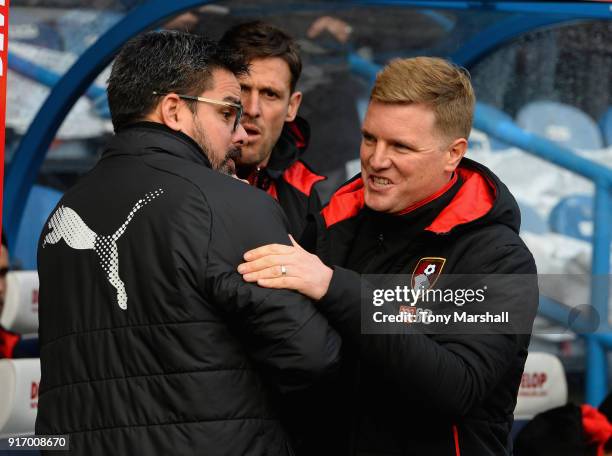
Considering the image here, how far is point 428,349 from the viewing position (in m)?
2.16

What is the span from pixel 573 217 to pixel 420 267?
365 cm

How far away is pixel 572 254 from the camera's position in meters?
5.73

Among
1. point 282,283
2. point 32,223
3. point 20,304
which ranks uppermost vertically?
point 32,223

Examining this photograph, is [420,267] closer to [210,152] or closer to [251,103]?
[210,152]

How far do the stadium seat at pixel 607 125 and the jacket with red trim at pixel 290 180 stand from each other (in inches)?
105

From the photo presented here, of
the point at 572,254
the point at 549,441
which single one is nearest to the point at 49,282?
the point at 549,441

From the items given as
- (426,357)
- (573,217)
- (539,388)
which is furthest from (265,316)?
(573,217)

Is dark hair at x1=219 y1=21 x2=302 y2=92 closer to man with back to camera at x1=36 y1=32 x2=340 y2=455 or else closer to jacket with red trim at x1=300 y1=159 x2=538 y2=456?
jacket with red trim at x1=300 y1=159 x2=538 y2=456

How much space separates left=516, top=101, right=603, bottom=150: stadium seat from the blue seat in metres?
2.68

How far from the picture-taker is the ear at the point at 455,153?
97.4 inches

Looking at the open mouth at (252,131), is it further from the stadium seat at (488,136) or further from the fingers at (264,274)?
the stadium seat at (488,136)

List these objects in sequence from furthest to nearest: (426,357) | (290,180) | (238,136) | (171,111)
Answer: (290,180) < (238,136) < (171,111) < (426,357)

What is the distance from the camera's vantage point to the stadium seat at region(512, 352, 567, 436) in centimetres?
479

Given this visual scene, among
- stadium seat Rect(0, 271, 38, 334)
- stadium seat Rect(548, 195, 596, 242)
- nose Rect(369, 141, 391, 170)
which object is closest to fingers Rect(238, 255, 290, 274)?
nose Rect(369, 141, 391, 170)
